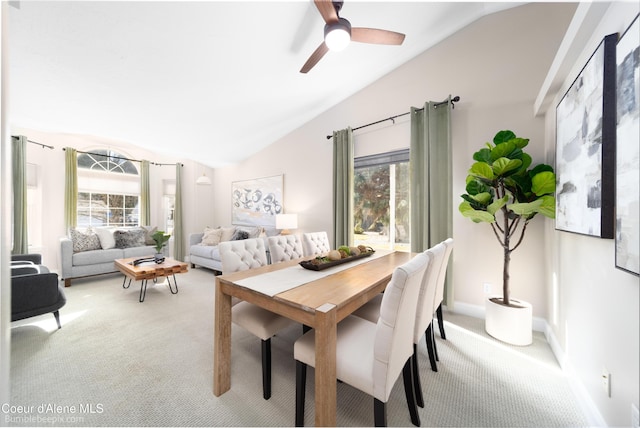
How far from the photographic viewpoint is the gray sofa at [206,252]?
4.18 metres

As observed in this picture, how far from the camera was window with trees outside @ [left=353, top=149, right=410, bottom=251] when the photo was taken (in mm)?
3266

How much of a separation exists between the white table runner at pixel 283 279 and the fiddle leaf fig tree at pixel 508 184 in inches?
54.0

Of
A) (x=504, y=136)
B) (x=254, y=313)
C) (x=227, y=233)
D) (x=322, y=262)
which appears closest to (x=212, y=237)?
(x=227, y=233)

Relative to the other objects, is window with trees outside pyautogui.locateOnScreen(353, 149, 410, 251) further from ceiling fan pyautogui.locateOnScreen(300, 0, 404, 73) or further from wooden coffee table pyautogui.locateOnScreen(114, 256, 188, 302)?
wooden coffee table pyautogui.locateOnScreen(114, 256, 188, 302)

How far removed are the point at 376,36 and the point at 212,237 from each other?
4.40m

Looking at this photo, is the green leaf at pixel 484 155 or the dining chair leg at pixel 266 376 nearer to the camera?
the dining chair leg at pixel 266 376

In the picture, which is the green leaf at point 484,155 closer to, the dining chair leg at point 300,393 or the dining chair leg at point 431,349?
the dining chair leg at point 431,349

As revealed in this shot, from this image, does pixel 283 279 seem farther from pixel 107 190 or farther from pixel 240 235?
pixel 107 190

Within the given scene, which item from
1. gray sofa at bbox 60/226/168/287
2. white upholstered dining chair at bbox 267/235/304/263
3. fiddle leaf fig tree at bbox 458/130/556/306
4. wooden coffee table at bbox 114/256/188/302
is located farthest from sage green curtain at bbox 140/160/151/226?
fiddle leaf fig tree at bbox 458/130/556/306

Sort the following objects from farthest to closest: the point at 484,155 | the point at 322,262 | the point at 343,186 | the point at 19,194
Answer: the point at 19,194
the point at 343,186
the point at 484,155
the point at 322,262

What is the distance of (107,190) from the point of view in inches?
196

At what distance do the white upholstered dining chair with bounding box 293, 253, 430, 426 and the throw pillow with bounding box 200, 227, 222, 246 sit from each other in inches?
158

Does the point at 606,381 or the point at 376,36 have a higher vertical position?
the point at 376,36

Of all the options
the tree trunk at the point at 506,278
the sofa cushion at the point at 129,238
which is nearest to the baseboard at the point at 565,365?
the tree trunk at the point at 506,278
